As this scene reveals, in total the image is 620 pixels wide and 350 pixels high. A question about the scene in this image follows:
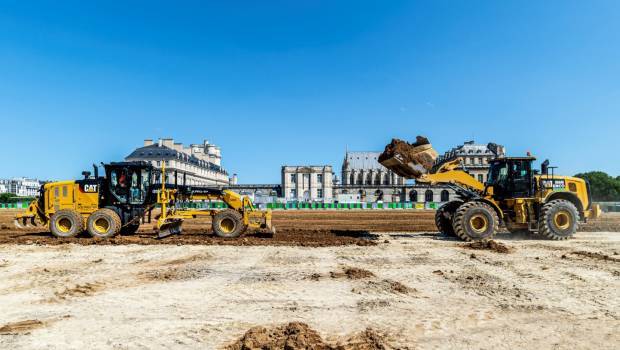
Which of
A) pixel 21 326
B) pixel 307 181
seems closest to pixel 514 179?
pixel 21 326

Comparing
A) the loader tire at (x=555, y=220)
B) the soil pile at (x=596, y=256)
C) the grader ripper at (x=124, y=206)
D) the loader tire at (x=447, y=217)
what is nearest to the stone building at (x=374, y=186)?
the loader tire at (x=447, y=217)

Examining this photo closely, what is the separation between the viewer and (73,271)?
30.1 ft

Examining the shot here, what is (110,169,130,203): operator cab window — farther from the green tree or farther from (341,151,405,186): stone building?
(341,151,405,186): stone building

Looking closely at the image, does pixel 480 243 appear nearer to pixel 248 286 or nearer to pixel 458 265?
pixel 458 265

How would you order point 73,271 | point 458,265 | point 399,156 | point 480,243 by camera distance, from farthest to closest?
point 399,156
point 480,243
point 458,265
point 73,271

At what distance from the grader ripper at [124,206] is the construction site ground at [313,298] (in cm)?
279

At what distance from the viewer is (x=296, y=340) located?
4.73 meters

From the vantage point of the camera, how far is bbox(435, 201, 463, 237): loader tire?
16.6 m

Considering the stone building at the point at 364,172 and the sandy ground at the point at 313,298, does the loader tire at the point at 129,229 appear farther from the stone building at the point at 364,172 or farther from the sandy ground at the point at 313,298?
the stone building at the point at 364,172

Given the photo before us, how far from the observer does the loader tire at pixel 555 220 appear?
14656 mm

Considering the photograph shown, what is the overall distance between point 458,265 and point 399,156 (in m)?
5.97

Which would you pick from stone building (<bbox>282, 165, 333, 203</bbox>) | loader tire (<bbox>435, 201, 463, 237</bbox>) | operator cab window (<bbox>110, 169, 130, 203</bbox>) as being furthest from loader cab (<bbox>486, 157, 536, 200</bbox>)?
stone building (<bbox>282, 165, 333, 203</bbox>)

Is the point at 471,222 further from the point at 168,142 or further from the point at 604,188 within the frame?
the point at 168,142

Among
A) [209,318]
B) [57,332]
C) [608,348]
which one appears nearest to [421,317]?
[608,348]
